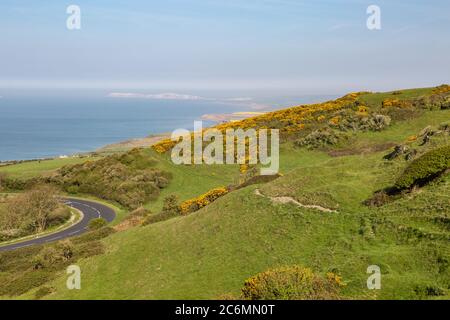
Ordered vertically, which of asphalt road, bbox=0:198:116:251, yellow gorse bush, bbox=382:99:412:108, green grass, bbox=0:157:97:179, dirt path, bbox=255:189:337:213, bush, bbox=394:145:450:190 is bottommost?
asphalt road, bbox=0:198:116:251

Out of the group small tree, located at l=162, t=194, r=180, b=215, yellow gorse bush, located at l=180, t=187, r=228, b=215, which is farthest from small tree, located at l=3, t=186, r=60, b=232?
yellow gorse bush, located at l=180, t=187, r=228, b=215

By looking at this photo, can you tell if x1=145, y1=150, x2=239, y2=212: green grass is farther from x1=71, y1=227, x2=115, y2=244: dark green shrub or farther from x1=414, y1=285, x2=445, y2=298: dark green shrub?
x1=414, y1=285, x2=445, y2=298: dark green shrub

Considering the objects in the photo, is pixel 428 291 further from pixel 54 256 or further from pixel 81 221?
pixel 81 221

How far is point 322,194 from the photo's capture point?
27672 millimetres

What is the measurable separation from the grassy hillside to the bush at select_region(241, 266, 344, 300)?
118cm

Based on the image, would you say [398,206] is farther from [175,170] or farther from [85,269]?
[175,170]

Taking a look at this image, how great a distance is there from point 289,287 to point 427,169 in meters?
13.3
